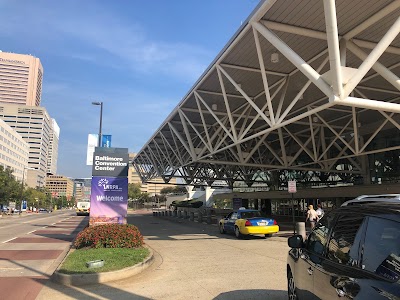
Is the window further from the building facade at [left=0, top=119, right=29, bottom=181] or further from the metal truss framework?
the building facade at [left=0, top=119, right=29, bottom=181]

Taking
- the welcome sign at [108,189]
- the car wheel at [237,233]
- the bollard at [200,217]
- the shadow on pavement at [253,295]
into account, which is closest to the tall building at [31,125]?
the bollard at [200,217]

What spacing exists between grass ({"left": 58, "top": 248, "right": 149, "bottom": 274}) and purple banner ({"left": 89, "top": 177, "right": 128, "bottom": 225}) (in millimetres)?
4520

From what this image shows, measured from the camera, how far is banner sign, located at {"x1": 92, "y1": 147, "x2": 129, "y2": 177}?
1722 cm

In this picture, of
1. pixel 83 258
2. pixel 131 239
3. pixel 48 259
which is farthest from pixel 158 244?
pixel 83 258

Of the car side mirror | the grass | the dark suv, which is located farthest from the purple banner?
the dark suv

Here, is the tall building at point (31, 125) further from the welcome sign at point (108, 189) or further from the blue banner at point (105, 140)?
the welcome sign at point (108, 189)

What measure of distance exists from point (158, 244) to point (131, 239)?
11.8 ft

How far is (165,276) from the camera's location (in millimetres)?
9367

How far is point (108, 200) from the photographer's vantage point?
16875 millimetres

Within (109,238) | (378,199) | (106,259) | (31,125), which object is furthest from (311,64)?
(31,125)

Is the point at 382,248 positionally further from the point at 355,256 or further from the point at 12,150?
the point at 12,150

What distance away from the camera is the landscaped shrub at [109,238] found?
1291 cm

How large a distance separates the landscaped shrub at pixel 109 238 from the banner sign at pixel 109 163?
3966mm

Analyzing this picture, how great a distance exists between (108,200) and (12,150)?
135401 mm
